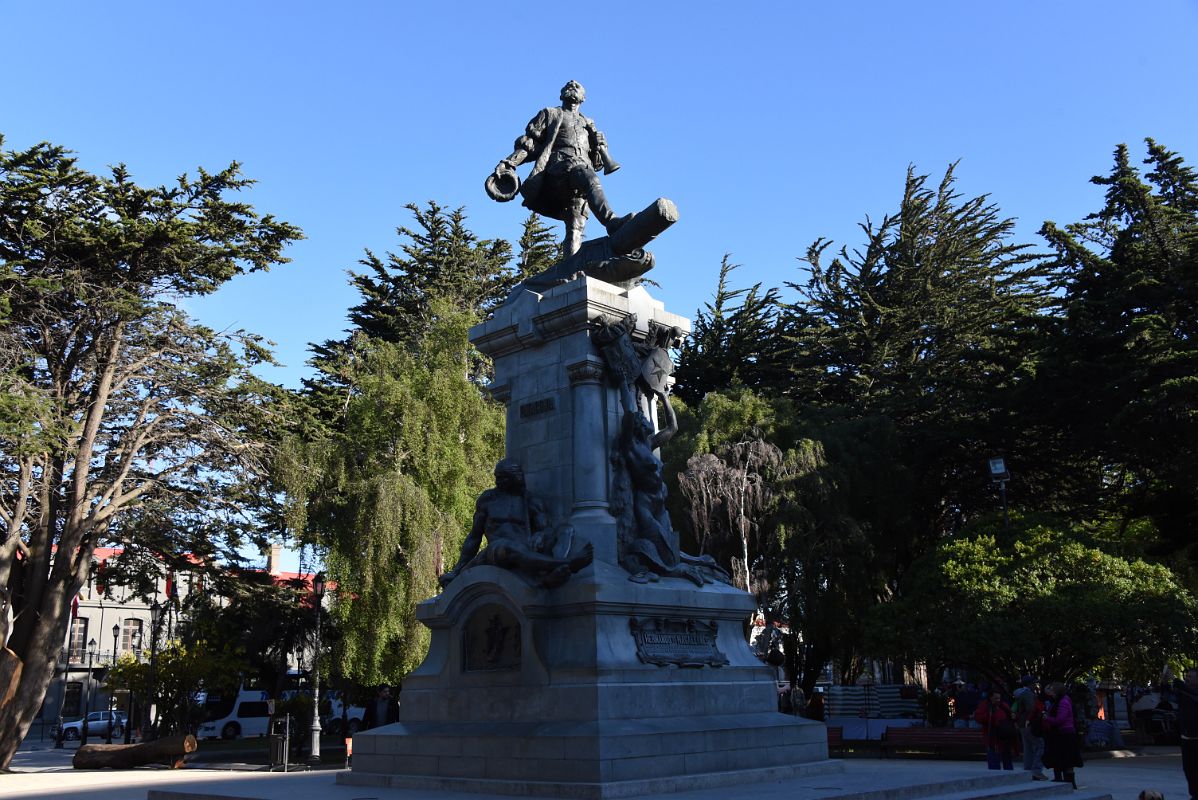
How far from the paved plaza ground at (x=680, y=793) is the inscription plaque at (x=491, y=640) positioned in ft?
4.80

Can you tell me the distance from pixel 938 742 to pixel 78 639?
6329cm

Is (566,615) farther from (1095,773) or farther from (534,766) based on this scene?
(1095,773)

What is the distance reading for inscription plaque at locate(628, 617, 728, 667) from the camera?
1051 centimetres

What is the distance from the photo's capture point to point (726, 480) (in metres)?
29.3

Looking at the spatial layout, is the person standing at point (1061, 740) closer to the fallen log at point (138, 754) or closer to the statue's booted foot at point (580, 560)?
the statue's booted foot at point (580, 560)

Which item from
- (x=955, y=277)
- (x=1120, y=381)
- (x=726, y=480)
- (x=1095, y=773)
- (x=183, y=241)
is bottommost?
(x=1095, y=773)

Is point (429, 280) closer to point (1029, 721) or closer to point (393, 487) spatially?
point (393, 487)

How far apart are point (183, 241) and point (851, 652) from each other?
2247 centimetres

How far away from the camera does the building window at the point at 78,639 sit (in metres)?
67.9

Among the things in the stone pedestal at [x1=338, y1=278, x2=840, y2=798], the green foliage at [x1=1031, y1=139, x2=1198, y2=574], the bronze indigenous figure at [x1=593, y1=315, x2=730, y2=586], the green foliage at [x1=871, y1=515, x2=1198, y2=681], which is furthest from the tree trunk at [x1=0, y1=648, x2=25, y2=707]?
the green foliage at [x1=1031, y1=139, x2=1198, y2=574]

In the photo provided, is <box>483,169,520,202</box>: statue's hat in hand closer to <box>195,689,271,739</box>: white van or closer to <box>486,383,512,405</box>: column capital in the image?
<box>486,383,512,405</box>: column capital

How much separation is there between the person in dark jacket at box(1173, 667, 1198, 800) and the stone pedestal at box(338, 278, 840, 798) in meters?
3.64

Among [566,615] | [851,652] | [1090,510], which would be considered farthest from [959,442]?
[566,615]

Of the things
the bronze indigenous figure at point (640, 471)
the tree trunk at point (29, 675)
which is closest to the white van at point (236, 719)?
the tree trunk at point (29, 675)
